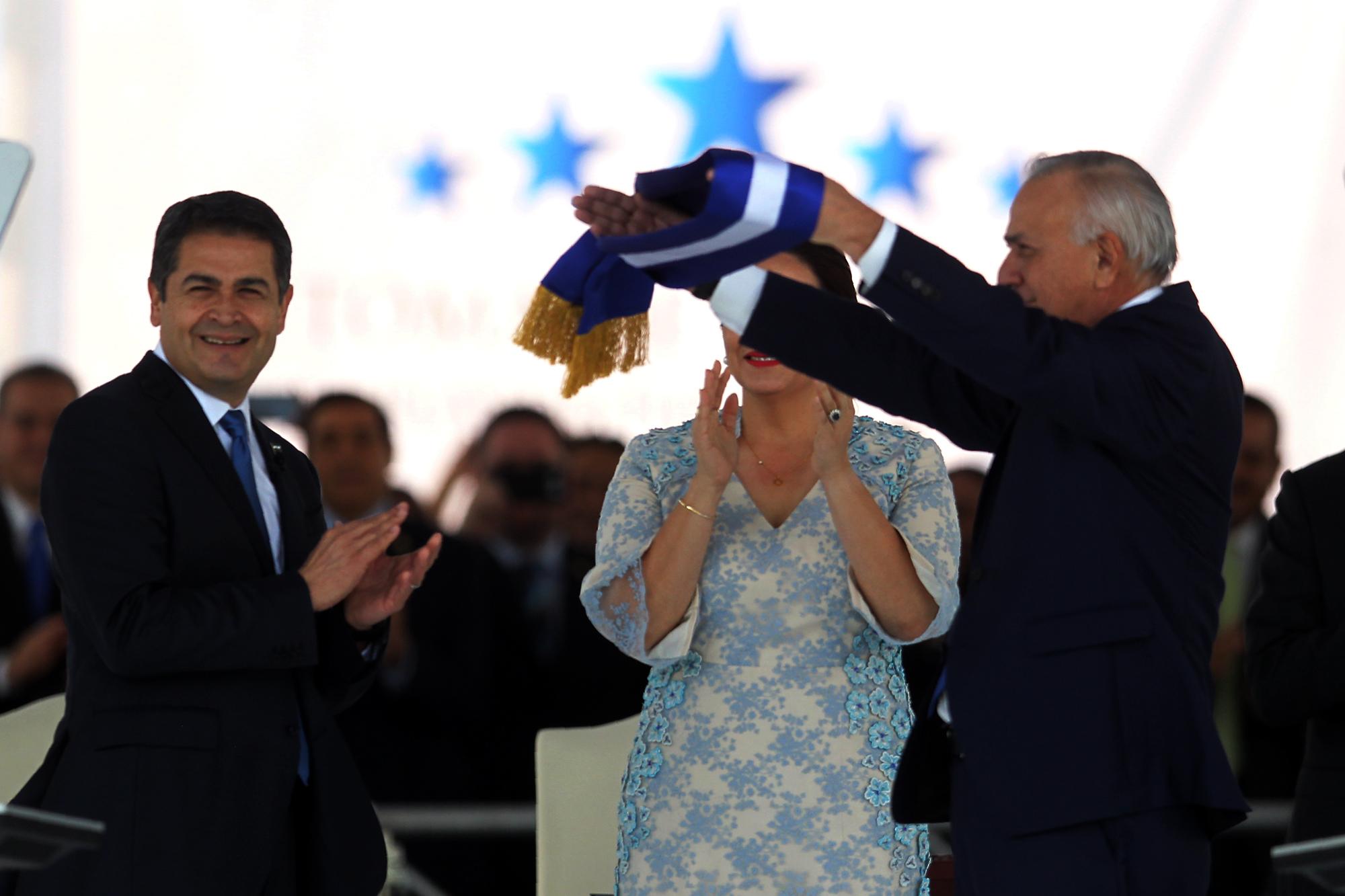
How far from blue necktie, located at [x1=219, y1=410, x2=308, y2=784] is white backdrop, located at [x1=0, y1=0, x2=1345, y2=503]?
2.63 metres

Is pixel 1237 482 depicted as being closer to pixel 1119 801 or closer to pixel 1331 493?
pixel 1331 493

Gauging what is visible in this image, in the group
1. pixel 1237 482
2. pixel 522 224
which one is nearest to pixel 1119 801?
pixel 1237 482

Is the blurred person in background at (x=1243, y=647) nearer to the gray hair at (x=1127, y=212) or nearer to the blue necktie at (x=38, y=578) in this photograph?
the gray hair at (x=1127, y=212)

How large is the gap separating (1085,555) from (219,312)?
1.29 metres

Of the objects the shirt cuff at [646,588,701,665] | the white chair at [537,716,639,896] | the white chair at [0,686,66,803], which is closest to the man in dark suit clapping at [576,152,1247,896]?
the shirt cuff at [646,588,701,665]

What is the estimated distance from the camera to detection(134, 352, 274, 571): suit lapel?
253 cm

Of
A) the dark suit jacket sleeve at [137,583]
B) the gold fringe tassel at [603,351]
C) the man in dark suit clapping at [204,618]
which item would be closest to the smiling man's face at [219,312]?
the man in dark suit clapping at [204,618]

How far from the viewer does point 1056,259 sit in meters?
2.20

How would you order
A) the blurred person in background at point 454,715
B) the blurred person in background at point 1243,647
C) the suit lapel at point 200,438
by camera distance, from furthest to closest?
the blurred person in background at point 1243,647, the blurred person in background at point 454,715, the suit lapel at point 200,438

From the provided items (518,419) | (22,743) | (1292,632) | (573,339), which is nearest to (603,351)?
(573,339)

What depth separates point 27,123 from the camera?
5.31 meters

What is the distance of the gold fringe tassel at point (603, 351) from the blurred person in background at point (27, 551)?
6.27 ft

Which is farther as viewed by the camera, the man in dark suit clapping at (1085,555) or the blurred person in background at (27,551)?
the blurred person in background at (27,551)

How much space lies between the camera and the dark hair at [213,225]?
266 cm
